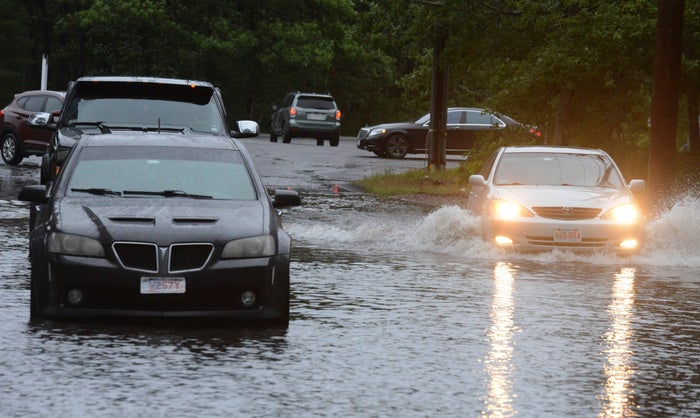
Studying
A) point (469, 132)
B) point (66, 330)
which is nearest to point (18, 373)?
point (66, 330)

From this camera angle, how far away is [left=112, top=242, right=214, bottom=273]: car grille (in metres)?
10.9

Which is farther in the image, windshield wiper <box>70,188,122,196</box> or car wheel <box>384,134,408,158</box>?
car wheel <box>384,134,408,158</box>

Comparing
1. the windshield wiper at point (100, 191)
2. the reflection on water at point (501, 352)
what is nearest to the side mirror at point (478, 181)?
the reflection on water at point (501, 352)

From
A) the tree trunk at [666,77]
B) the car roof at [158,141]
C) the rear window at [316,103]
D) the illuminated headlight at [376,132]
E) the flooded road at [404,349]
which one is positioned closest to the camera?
the flooded road at [404,349]

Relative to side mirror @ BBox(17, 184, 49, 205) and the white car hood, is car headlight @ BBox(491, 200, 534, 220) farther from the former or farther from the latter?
side mirror @ BBox(17, 184, 49, 205)

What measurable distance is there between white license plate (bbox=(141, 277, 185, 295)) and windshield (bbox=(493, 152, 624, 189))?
847 cm

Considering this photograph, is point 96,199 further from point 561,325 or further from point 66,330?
point 561,325

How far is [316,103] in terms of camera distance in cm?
5222

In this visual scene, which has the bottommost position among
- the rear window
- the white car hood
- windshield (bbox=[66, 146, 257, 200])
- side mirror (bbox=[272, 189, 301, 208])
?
the white car hood

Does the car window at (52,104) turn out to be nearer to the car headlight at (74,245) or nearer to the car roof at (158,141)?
the car roof at (158,141)

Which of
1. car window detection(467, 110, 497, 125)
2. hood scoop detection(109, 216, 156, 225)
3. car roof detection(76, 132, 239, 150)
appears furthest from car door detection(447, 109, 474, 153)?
hood scoop detection(109, 216, 156, 225)

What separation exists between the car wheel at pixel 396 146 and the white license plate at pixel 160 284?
120 ft

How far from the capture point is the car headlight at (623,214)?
17.7m

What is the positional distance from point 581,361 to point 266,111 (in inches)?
2400
